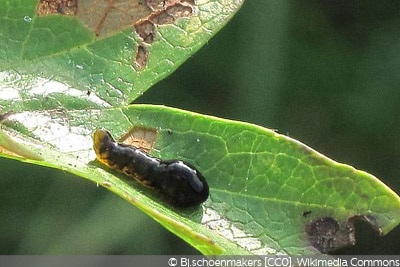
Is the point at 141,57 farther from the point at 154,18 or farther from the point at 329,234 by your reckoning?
the point at 329,234

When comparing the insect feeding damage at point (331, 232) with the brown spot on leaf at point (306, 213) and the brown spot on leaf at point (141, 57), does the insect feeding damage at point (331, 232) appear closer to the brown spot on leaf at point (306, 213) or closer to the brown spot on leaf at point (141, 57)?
the brown spot on leaf at point (306, 213)

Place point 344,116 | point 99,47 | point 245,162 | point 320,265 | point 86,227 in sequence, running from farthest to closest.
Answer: point 344,116 → point 86,227 → point 99,47 → point 245,162 → point 320,265

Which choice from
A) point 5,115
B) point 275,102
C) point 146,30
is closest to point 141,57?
point 146,30

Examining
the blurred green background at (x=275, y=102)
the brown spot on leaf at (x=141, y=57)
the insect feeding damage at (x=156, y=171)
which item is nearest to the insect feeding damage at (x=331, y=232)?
the insect feeding damage at (x=156, y=171)

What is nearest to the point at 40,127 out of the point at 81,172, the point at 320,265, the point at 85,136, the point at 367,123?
the point at 85,136

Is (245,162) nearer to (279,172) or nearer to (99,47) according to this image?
(279,172)
